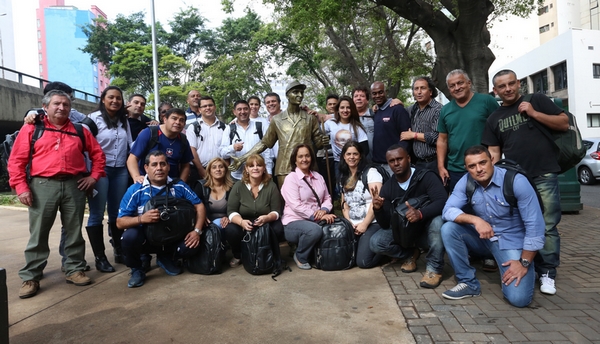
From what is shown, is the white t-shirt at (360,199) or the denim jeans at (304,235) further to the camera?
the white t-shirt at (360,199)

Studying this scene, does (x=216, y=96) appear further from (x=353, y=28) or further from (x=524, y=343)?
(x=524, y=343)

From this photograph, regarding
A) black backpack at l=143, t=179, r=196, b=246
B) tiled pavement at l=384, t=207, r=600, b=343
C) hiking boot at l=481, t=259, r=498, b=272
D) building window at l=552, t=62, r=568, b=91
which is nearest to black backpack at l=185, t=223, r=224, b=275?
black backpack at l=143, t=179, r=196, b=246

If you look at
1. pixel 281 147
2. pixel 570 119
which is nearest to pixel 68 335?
pixel 281 147

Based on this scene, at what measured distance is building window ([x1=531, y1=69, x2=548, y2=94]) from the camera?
2789 centimetres

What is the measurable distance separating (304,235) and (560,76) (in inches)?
1100

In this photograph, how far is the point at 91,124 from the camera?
4574 mm

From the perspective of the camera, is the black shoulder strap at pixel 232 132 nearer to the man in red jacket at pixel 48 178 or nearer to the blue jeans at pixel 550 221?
the man in red jacket at pixel 48 178

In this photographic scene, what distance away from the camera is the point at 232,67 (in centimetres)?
2300

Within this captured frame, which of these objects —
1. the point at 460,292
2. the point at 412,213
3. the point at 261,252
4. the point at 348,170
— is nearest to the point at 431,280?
the point at 460,292

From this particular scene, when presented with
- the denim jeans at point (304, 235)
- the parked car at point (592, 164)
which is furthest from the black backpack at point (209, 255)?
the parked car at point (592, 164)

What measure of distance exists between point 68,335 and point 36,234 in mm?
1308

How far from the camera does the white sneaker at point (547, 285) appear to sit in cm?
349

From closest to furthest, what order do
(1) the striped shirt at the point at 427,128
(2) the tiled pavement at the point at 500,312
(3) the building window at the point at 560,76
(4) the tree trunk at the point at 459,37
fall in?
(2) the tiled pavement at the point at 500,312, (1) the striped shirt at the point at 427,128, (4) the tree trunk at the point at 459,37, (3) the building window at the point at 560,76

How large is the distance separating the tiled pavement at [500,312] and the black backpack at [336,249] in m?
0.44
